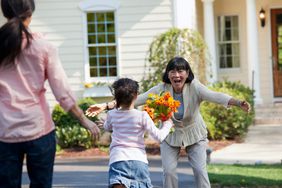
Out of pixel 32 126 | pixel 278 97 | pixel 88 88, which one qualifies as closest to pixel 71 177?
pixel 88 88

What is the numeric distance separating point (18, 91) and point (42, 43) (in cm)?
36

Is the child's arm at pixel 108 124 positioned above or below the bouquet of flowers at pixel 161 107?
below

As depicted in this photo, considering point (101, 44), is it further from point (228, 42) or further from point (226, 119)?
point (228, 42)

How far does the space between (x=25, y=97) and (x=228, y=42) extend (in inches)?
743

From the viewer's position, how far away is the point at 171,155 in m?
8.39

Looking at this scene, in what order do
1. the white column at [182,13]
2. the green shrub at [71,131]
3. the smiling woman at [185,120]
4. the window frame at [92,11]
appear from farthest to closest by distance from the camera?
the window frame at [92,11] → the white column at [182,13] → the green shrub at [71,131] → the smiling woman at [185,120]

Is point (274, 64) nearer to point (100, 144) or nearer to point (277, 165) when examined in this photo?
point (100, 144)

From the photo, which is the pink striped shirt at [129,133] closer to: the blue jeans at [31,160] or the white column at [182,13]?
the blue jeans at [31,160]

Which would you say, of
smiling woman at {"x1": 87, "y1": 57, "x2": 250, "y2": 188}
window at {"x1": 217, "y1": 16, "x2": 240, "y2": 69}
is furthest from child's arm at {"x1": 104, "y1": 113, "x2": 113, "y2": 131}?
window at {"x1": 217, "y1": 16, "x2": 240, "y2": 69}

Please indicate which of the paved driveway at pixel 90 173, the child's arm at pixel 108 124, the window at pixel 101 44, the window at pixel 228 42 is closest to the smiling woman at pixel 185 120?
the child's arm at pixel 108 124

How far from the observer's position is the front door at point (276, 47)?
2322 cm

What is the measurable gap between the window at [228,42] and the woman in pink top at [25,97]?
18.6 meters

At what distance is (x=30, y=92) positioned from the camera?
212 inches

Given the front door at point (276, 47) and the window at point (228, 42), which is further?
the window at point (228, 42)
